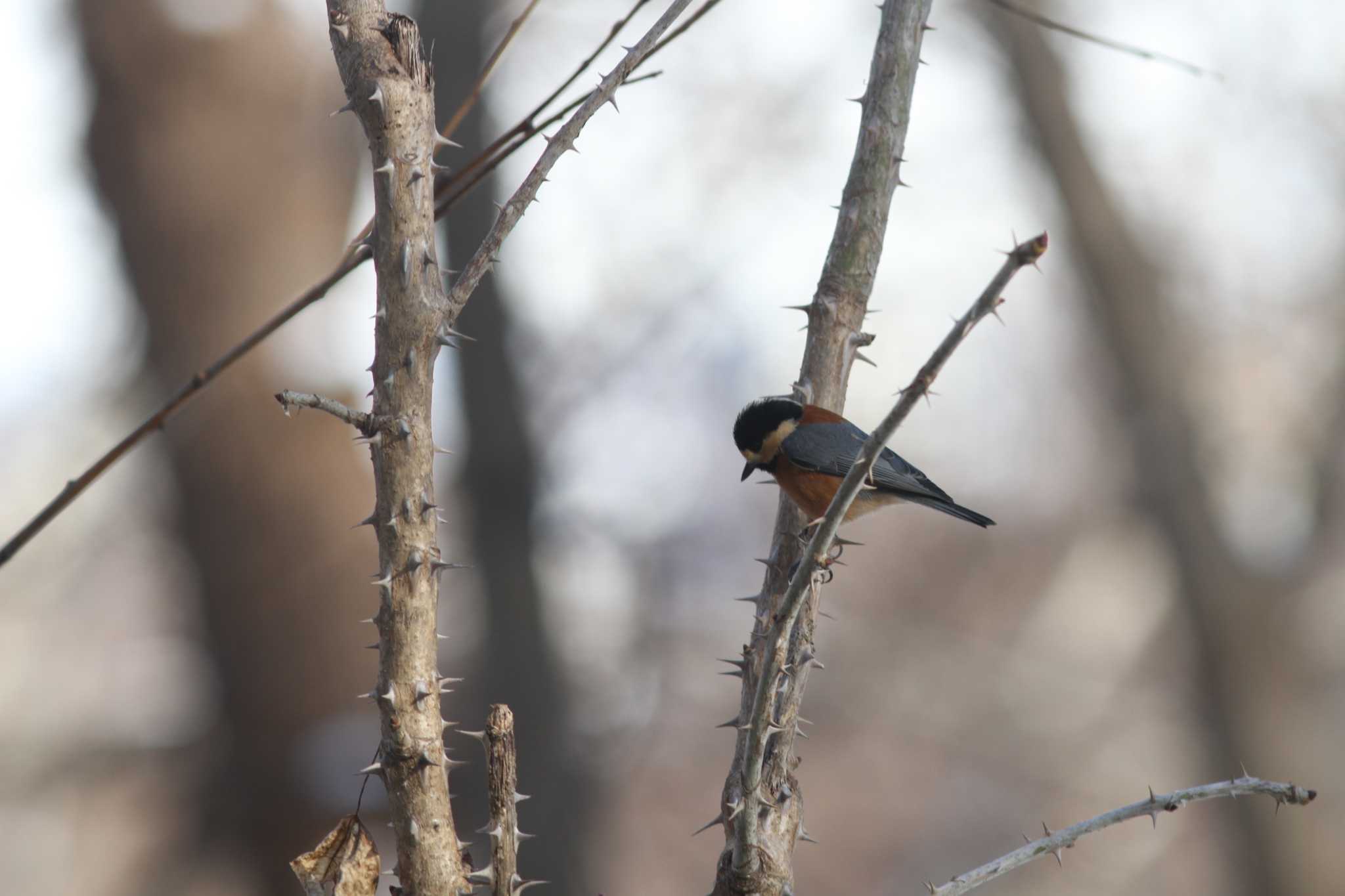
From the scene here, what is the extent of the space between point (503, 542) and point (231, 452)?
1996mm

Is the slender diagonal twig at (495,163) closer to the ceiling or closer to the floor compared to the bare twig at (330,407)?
closer to the ceiling

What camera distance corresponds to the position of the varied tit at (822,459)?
3742 millimetres

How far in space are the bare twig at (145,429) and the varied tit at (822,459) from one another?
95.6 inches

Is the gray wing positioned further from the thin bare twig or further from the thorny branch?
the thin bare twig

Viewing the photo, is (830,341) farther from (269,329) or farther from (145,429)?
(145,429)

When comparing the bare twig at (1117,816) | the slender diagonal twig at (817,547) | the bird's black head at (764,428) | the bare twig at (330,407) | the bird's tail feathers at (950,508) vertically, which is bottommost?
the bare twig at (1117,816)

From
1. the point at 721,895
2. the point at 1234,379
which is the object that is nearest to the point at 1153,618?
the point at 1234,379

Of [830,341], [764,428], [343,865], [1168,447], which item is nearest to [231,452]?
[764,428]

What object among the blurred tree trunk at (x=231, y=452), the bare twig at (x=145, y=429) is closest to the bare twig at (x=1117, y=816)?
the bare twig at (x=145, y=429)

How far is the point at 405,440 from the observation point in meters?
1.49

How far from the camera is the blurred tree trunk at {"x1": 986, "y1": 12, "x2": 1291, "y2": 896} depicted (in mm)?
9062

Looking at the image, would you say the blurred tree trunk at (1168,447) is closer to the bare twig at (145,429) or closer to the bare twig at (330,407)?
the bare twig at (330,407)

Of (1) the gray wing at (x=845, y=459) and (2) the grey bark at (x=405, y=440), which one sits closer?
(2) the grey bark at (x=405, y=440)

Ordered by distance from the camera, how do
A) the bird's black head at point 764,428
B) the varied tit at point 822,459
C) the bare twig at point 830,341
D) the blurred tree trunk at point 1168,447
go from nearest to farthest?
the bare twig at point 830,341, the varied tit at point 822,459, the bird's black head at point 764,428, the blurred tree trunk at point 1168,447
